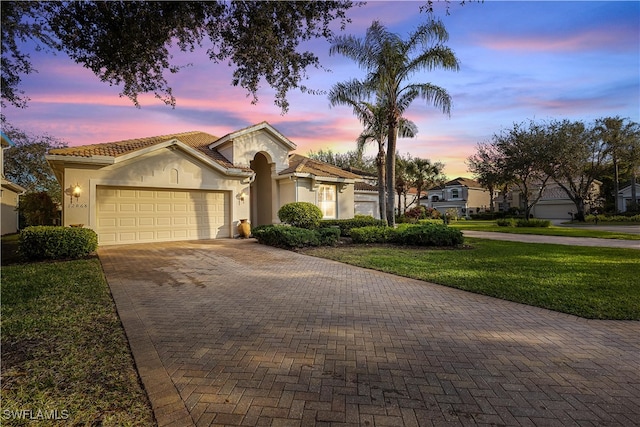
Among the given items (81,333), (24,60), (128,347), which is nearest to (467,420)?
→ (128,347)

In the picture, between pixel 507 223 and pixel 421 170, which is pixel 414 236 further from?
pixel 421 170

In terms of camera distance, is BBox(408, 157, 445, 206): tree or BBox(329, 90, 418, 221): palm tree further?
BBox(408, 157, 445, 206): tree

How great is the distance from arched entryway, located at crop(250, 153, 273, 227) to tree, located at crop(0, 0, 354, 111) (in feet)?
40.5

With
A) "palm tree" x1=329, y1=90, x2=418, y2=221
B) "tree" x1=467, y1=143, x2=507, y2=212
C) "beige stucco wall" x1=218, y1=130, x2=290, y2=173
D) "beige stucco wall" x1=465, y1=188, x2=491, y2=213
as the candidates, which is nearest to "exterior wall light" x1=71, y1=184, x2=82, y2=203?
"beige stucco wall" x1=218, y1=130, x2=290, y2=173

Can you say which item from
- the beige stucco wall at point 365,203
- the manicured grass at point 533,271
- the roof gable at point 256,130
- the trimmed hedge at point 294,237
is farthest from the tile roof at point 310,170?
the manicured grass at point 533,271

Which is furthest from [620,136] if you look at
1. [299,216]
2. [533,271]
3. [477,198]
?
[299,216]

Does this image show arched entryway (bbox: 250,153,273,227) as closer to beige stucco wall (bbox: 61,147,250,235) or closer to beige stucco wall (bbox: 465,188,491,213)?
beige stucco wall (bbox: 61,147,250,235)

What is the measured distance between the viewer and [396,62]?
1463 centimetres

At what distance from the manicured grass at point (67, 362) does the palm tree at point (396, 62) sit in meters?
13.1

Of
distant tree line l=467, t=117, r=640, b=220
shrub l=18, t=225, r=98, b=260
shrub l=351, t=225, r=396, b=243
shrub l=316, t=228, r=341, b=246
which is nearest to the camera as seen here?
shrub l=18, t=225, r=98, b=260

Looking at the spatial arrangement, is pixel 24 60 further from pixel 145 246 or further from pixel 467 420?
pixel 467 420

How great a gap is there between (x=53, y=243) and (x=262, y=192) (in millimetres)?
12390

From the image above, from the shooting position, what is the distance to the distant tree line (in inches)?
1129

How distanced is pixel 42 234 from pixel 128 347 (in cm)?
841
